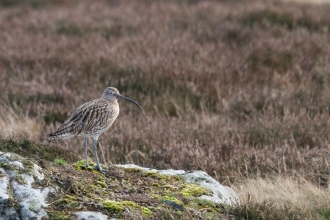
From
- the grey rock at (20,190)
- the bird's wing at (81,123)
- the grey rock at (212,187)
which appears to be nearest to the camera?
the grey rock at (20,190)

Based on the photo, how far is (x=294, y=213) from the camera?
17.1 ft

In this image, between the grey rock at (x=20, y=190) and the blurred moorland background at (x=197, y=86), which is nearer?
the grey rock at (x=20, y=190)

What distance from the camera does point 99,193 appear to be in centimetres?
479

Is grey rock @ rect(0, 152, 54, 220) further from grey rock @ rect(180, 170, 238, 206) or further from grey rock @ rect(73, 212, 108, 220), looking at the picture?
grey rock @ rect(180, 170, 238, 206)

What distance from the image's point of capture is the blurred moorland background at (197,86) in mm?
6852

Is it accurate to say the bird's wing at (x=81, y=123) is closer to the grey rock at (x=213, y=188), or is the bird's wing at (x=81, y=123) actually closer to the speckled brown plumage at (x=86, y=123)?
the speckled brown plumage at (x=86, y=123)

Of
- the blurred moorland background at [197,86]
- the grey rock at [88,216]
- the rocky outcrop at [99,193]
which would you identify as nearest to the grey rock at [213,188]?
the rocky outcrop at [99,193]

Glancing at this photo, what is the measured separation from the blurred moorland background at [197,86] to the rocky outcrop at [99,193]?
1.23 feet

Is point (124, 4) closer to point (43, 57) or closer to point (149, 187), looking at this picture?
point (43, 57)

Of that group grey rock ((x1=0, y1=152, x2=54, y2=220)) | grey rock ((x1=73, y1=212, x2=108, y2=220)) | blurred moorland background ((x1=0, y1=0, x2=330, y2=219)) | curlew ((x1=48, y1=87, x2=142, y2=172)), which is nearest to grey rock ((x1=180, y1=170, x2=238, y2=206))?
blurred moorland background ((x1=0, y1=0, x2=330, y2=219))

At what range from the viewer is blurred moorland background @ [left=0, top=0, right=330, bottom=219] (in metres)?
6.85

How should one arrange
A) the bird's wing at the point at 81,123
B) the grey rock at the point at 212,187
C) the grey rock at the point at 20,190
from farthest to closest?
the bird's wing at the point at 81,123
the grey rock at the point at 212,187
the grey rock at the point at 20,190

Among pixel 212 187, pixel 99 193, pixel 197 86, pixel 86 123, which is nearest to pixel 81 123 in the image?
pixel 86 123

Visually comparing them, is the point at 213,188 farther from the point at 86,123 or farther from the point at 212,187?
the point at 86,123
